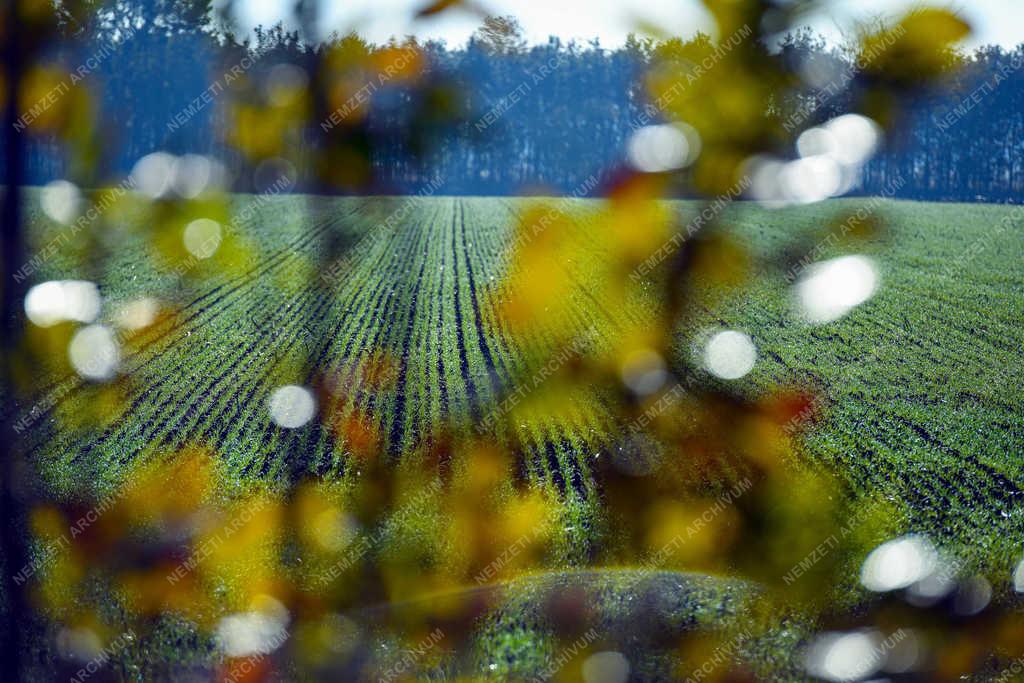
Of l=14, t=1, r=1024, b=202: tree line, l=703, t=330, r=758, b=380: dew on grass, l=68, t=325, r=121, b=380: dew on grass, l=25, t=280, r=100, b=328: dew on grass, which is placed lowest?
l=703, t=330, r=758, b=380: dew on grass

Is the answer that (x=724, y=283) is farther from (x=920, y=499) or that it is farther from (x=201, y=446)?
(x=201, y=446)

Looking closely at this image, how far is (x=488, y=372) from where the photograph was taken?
5109 millimetres

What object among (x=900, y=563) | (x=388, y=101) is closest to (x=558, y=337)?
(x=388, y=101)

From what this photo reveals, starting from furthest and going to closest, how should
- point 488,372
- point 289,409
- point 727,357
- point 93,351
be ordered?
point 289,409 → point 488,372 → point 727,357 → point 93,351

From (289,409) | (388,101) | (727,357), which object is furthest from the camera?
(289,409)

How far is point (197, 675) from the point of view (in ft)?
9.89

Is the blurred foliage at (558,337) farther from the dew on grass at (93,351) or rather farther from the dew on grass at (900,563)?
the dew on grass at (900,563)

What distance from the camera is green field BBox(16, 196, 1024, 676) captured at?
1382 mm

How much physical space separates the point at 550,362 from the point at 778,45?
1.80 feet

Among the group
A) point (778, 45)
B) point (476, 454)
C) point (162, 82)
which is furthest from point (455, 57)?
point (476, 454)

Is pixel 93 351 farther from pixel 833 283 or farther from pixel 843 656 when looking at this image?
pixel 843 656

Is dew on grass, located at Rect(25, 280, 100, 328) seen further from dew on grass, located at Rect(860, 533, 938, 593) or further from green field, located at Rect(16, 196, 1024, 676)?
dew on grass, located at Rect(860, 533, 938, 593)

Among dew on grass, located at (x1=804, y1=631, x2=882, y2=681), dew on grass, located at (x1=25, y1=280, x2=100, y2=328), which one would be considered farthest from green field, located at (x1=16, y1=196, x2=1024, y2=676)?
dew on grass, located at (x1=804, y1=631, x2=882, y2=681)

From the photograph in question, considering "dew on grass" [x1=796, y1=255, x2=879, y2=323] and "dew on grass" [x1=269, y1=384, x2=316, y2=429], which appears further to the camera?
"dew on grass" [x1=269, y1=384, x2=316, y2=429]
